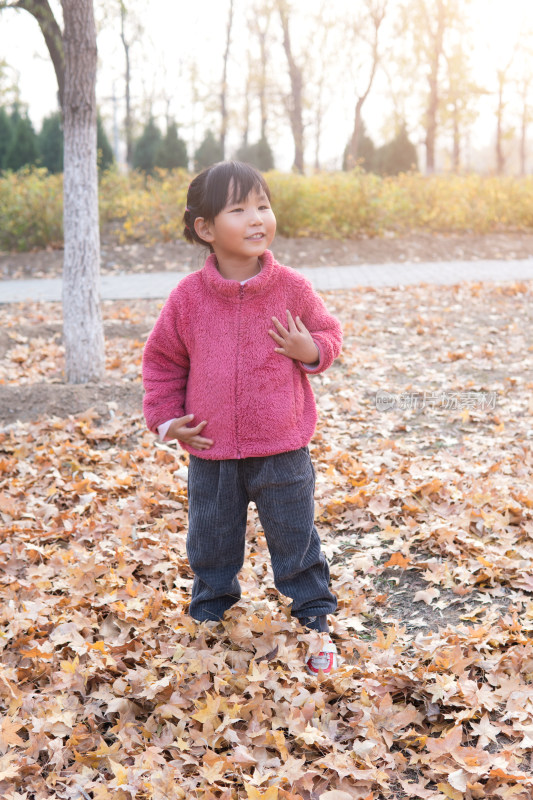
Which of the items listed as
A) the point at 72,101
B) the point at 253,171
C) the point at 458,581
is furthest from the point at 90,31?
the point at 458,581

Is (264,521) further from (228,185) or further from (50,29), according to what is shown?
(50,29)

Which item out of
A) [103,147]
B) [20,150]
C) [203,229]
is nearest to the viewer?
[203,229]

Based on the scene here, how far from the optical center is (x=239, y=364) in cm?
223

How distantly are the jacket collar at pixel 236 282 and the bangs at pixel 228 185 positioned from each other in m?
0.17

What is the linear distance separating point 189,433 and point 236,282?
1.60 ft

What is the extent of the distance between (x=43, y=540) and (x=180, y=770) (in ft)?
5.39

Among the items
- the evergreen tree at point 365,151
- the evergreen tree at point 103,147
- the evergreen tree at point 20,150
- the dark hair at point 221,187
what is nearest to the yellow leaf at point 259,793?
the dark hair at point 221,187

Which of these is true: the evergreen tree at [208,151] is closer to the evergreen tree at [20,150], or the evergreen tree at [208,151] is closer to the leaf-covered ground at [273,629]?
the evergreen tree at [20,150]

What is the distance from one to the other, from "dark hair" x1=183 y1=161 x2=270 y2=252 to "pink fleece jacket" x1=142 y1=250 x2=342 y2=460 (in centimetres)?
17

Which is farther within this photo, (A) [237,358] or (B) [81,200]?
(B) [81,200]

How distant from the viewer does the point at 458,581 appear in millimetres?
3012

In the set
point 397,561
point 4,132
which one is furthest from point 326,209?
point 4,132

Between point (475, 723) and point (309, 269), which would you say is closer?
point (475, 723)

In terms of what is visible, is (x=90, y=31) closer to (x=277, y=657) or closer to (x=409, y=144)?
(x=277, y=657)
